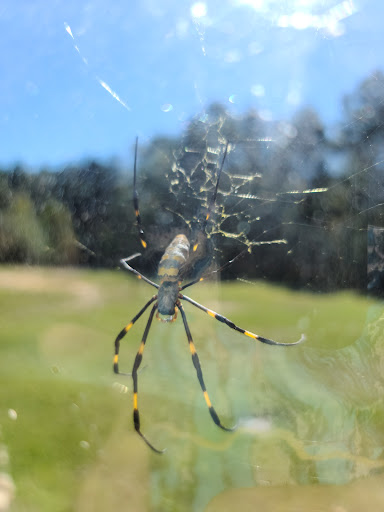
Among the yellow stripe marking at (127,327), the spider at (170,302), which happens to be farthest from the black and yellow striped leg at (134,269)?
the yellow stripe marking at (127,327)

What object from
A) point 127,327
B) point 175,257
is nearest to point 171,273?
point 175,257

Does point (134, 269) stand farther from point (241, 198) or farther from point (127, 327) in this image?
point (241, 198)

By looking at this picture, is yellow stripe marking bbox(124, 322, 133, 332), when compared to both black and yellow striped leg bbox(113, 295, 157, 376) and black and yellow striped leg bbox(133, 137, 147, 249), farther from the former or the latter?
black and yellow striped leg bbox(133, 137, 147, 249)

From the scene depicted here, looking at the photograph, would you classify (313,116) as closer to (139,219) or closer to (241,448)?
(139,219)

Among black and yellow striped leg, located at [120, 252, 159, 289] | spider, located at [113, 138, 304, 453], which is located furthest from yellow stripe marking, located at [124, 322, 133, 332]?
black and yellow striped leg, located at [120, 252, 159, 289]

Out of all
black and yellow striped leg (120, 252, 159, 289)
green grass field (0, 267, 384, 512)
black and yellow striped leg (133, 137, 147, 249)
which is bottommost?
green grass field (0, 267, 384, 512)

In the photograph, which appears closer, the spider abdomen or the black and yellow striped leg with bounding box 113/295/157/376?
the spider abdomen
